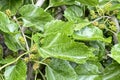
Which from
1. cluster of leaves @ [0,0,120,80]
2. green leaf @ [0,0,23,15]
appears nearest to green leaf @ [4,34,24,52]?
cluster of leaves @ [0,0,120,80]

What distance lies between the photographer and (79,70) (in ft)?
2.14

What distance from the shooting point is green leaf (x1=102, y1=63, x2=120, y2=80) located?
0.63 metres

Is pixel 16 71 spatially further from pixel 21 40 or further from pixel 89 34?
pixel 89 34

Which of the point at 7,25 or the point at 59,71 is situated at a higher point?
the point at 7,25

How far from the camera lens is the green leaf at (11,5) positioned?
73cm

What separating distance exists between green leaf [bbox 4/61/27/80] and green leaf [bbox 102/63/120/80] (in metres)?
0.18

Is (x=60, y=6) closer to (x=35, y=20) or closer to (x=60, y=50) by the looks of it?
(x=35, y=20)

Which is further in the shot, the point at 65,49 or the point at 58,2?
the point at 58,2

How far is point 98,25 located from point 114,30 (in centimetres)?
4

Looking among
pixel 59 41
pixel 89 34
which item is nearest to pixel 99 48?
pixel 89 34

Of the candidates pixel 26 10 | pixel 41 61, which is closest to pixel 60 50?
pixel 41 61

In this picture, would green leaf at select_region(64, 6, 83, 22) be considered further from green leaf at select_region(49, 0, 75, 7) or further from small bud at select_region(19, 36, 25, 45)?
small bud at select_region(19, 36, 25, 45)

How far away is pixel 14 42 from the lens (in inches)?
25.2

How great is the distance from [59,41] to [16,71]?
0.36ft
